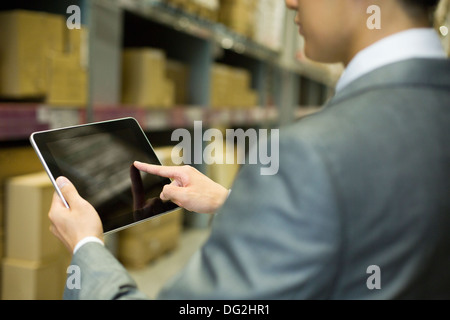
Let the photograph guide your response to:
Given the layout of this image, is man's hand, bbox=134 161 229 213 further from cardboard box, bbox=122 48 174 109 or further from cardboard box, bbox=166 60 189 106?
cardboard box, bbox=166 60 189 106

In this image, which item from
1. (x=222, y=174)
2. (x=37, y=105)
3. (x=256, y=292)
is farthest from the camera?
(x=222, y=174)

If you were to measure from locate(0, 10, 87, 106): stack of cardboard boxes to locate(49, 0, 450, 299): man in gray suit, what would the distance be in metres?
1.17

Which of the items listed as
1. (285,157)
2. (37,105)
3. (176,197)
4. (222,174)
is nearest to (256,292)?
(285,157)

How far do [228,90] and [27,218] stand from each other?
2.09 metres

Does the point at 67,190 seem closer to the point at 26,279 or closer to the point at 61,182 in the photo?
the point at 61,182

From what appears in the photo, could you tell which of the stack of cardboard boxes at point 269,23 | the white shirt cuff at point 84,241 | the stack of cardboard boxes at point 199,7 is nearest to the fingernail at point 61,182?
the white shirt cuff at point 84,241

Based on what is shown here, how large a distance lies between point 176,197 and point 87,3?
3.90 feet

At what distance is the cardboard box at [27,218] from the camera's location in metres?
1.54

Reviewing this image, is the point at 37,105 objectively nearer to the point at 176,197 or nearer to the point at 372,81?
the point at 176,197

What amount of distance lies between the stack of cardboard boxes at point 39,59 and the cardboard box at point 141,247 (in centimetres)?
82

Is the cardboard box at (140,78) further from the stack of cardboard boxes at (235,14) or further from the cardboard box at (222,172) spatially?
the stack of cardboard boxes at (235,14)

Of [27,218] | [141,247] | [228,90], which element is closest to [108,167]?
[27,218]

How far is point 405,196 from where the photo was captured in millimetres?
512

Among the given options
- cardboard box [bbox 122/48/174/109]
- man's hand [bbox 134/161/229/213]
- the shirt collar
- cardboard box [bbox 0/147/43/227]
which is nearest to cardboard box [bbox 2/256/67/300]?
cardboard box [bbox 0/147/43/227]
